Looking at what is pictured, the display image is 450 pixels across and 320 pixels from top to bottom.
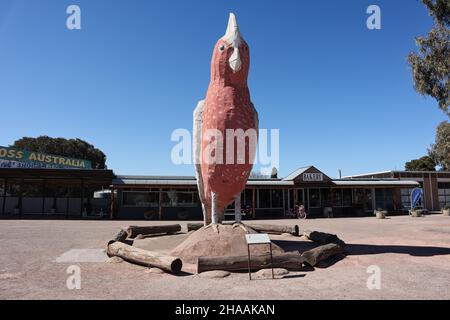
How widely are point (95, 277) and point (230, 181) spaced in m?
3.67

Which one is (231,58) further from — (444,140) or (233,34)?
(444,140)

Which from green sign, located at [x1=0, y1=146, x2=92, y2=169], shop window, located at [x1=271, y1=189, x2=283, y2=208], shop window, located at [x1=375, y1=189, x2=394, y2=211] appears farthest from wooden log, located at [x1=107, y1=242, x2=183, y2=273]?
shop window, located at [x1=375, y1=189, x2=394, y2=211]

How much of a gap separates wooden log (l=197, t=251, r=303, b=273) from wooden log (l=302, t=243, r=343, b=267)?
1.17 ft

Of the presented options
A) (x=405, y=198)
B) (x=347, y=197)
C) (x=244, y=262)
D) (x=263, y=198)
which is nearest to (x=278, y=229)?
(x=244, y=262)

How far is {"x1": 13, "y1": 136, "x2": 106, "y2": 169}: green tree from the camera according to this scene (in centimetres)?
4050

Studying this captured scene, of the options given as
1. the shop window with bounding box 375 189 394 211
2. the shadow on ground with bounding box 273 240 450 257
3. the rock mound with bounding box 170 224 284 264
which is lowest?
the shadow on ground with bounding box 273 240 450 257

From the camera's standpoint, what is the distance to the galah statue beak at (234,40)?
8734 mm

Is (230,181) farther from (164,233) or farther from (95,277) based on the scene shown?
(164,233)

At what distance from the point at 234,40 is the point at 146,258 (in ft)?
18.1

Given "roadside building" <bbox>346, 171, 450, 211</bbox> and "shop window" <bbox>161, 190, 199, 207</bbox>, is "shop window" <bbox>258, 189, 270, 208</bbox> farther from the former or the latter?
"roadside building" <bbox>346, 171, 450, 211</bbox>

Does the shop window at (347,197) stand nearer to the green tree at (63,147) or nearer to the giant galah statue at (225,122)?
the giant galah statue at (225,122)

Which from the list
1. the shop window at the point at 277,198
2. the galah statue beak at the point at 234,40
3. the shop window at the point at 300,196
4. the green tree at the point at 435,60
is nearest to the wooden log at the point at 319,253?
the galah statue beak at the point at 234,40

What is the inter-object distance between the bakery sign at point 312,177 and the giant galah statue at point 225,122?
1842cm
